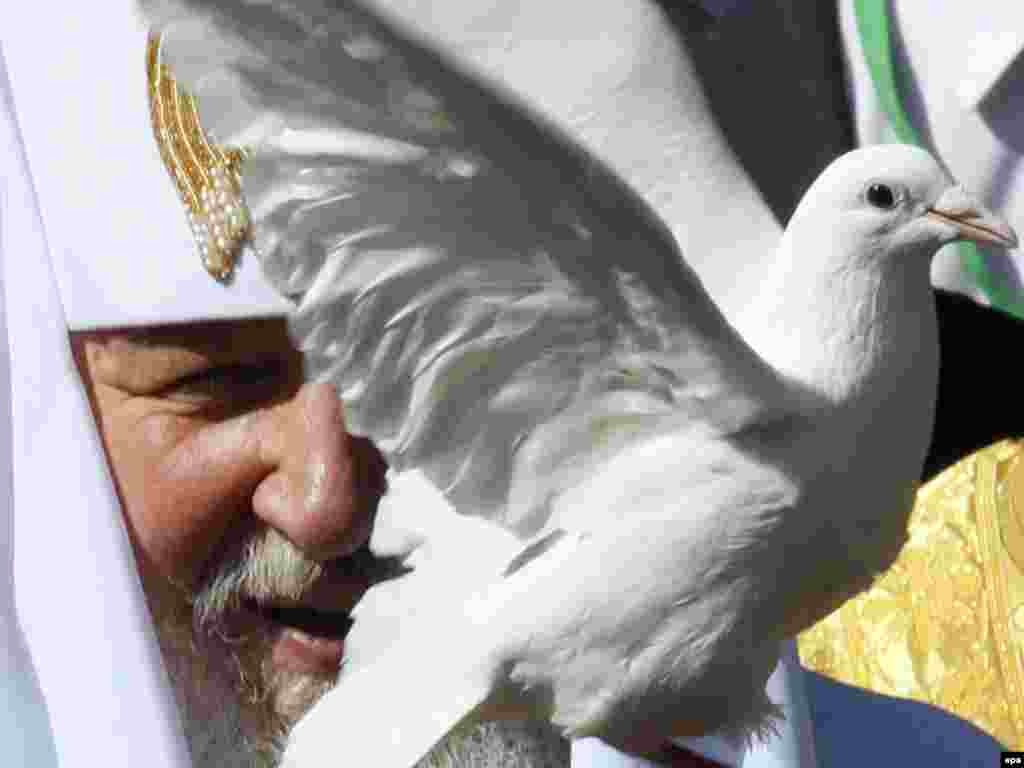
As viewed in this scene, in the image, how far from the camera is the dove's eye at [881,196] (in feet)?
2.21

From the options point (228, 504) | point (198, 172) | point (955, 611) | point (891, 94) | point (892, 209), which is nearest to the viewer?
point (892, 209)

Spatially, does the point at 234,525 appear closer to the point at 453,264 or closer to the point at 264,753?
the point at 264,753

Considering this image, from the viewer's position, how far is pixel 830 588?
2.35 ft

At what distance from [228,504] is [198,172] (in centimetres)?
20

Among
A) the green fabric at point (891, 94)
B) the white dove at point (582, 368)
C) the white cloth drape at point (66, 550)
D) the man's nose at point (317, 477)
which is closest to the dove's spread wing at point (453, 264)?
the white dove at point (582, 368)

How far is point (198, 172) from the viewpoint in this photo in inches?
43.9

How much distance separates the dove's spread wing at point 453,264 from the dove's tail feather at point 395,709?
6cm

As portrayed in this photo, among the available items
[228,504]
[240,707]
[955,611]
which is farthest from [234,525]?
[955,611]

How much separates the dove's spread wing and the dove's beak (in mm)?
73

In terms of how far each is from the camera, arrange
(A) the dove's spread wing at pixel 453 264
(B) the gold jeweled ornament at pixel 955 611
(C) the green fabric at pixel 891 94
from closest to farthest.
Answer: (A) the dove's spread wing at pixel 453 264 < (C) the green fabric at pixel 891 94 < (B) the gold jeweled ornament at pixel 955 611

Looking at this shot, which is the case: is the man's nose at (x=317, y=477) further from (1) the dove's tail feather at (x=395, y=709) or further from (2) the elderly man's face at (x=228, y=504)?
(1) the dove's tail feather at (x=395, y=709)

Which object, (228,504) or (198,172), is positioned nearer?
(198,172)

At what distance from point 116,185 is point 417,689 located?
0.49 metres

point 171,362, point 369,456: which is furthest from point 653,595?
point 171,362
